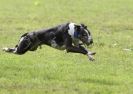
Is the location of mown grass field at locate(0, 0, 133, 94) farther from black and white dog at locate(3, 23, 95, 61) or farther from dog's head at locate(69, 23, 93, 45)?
dog's head at locate(69, 23, 93, 45)

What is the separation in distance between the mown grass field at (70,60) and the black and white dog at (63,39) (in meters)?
0.80

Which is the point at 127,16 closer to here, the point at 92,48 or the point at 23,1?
the point at 23,1

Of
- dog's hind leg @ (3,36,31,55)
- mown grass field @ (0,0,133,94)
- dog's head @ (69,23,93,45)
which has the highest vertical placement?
dog's head @ (69,23,93,45)

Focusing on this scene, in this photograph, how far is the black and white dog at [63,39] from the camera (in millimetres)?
14852

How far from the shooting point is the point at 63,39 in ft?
49.3

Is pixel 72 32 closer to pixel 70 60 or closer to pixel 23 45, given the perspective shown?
pixel 23 45

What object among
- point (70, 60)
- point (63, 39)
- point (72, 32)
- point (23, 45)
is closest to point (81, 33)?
point (72, 32)

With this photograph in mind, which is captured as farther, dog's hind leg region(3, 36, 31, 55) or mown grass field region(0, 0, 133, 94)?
dog's hind leg region(3, 36, 31, 55)

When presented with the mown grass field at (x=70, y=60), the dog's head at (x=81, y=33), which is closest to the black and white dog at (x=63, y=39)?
the dog's head at (x=81, y=33)

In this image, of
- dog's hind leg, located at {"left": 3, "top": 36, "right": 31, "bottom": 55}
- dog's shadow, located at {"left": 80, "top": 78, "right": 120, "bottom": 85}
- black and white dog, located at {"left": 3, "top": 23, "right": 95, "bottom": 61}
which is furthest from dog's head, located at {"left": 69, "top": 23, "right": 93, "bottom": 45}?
dog's hind leg, located at {"left": 3, "top": 36, "right": 31, "bottom": 55}

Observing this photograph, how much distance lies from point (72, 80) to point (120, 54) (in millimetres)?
6030

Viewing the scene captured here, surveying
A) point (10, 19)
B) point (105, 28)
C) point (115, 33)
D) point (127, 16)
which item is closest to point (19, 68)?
point (115, 33)

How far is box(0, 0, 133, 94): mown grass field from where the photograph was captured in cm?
1430

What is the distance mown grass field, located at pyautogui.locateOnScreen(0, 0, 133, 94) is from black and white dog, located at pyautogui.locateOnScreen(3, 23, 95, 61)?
0.80 metres
